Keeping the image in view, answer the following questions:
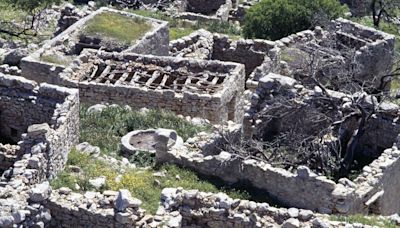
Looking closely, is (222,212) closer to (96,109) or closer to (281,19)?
(96,109)

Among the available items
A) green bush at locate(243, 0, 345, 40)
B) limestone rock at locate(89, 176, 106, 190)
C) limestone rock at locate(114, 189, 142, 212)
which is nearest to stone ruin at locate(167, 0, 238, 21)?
green bush at locate(243, 0, 345, 40)

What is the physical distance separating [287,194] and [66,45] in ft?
38.6

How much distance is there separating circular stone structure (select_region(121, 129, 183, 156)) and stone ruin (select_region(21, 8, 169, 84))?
573cm

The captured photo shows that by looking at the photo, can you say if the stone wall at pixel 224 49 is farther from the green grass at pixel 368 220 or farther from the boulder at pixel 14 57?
the green grass at pixel 368 220

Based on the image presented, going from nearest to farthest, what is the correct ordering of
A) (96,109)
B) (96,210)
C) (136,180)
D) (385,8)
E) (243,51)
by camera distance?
(96,210)
(136,180)
(96,109)
(243,51)
(385,8)

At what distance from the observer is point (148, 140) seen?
22188mm

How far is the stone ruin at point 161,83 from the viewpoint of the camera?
25719mm

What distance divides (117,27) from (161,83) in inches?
186

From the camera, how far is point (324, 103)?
23047 millimetres

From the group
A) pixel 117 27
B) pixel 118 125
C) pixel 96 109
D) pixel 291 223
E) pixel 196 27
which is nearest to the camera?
pixel 291 223

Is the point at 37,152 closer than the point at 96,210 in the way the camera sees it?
No

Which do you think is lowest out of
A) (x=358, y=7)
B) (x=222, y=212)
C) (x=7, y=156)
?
(x=358, y=7)

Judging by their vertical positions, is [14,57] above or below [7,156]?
below

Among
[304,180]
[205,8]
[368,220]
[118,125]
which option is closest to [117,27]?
[118,125]
